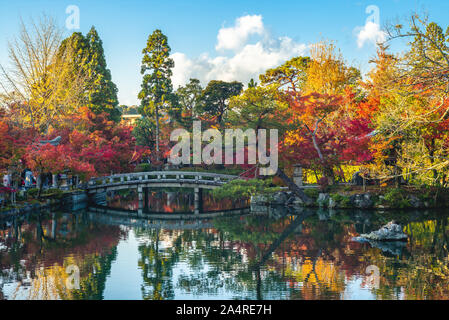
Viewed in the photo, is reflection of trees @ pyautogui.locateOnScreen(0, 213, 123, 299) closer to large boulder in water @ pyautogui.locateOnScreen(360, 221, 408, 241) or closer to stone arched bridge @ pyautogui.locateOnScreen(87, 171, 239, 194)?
stone arched bridge @ pyautogui.locateOnScreen(87, 171, 239, 194)

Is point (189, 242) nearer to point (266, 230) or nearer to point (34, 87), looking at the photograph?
point (266, 230)

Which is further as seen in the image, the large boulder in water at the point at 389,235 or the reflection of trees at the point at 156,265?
the large boulder in water at the point at 389,235

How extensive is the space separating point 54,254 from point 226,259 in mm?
5388

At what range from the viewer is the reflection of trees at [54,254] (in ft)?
32.2

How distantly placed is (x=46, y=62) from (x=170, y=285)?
2141 centimetres

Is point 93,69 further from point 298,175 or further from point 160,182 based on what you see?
point 298,175

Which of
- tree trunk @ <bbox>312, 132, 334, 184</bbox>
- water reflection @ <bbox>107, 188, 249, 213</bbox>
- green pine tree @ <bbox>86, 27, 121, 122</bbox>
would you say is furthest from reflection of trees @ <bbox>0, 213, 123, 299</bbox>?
green pine tree @ <bbox>86, 27, 121, 122</bbox>

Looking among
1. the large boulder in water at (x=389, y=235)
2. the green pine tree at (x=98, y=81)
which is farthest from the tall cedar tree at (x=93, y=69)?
the large boulder in water at (x=389, y=235)

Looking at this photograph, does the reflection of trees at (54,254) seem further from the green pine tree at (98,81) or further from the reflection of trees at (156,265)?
the green pine tree at (98,81)

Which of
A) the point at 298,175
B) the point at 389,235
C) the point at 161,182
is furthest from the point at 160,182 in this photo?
the point at 389,235

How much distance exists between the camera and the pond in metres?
9.61

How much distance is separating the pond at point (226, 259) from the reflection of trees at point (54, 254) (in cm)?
3

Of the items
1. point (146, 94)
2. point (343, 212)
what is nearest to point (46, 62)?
point (146, 94)

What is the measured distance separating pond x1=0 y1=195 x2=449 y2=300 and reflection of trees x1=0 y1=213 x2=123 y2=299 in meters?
0.03
